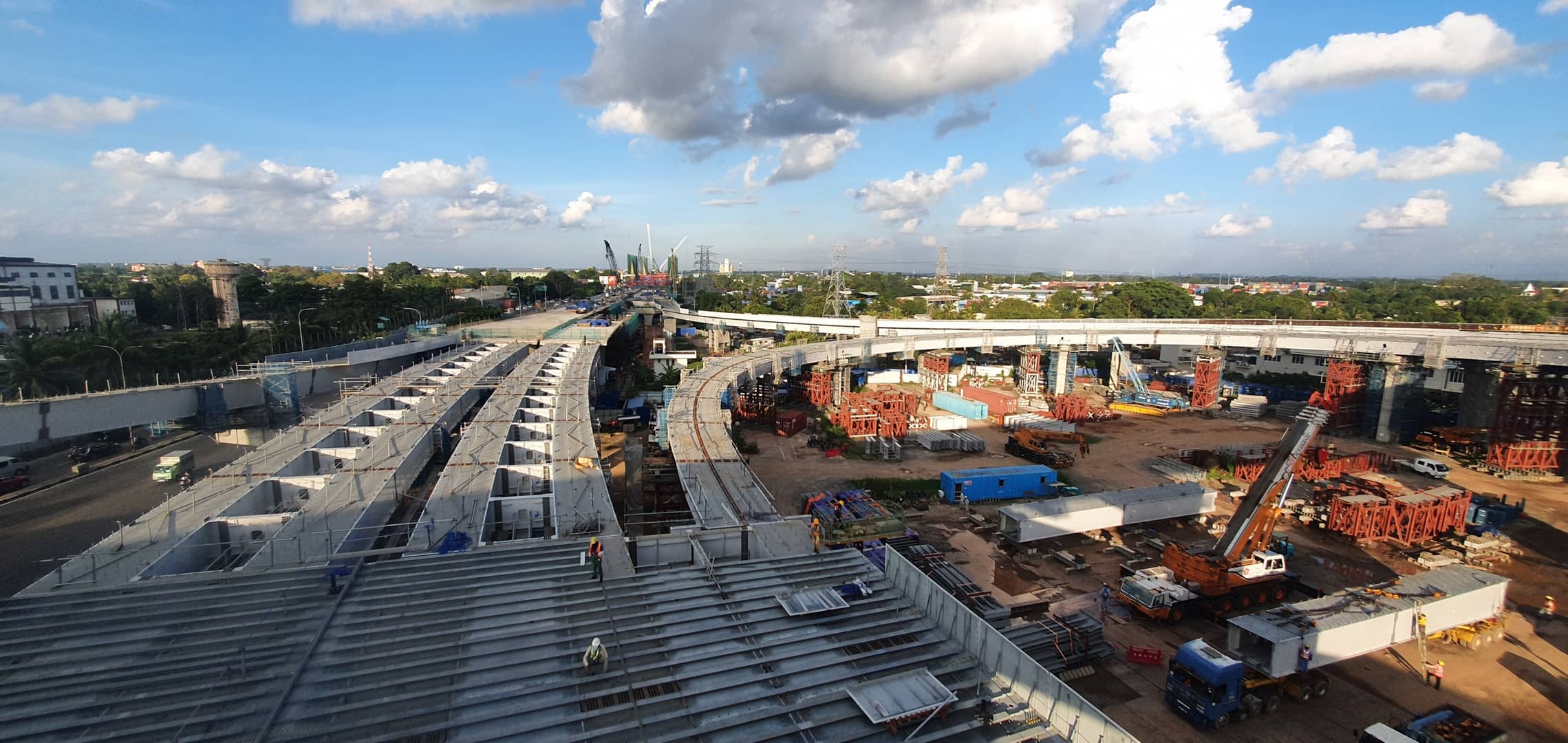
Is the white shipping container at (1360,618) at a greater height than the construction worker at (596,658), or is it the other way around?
the construction worker at (596,658)

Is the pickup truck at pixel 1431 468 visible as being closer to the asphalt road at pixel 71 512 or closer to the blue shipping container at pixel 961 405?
the blue shipping container at pixel 961 405

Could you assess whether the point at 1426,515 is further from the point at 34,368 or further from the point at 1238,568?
the point at 34,368

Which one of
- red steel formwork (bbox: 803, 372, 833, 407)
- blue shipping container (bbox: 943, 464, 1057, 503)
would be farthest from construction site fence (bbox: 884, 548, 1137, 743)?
red steel formwork (bbox: 803, 372, 833, 407)

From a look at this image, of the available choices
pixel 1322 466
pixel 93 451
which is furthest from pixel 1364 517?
pixel 93 451

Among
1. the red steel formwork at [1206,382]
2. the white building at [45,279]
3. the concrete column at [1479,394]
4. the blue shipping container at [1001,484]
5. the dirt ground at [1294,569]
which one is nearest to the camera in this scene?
the dirt ground at [1294,569]

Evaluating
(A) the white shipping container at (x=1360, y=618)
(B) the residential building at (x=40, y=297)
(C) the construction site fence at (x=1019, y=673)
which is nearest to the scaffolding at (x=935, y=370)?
(A) the white shipping container at (x=1360, y=618)

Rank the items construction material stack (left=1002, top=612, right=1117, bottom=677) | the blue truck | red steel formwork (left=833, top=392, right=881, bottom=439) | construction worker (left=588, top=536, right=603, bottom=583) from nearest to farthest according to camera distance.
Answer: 1. construction worker (left=588, top=536, right=603, bottom=583)
2. the blue truck
3. construction material stack (left=1002, top=612, right=1117, bottom=677)
4. red steel formwork (left=833, top=392, right=881, bottom=439)

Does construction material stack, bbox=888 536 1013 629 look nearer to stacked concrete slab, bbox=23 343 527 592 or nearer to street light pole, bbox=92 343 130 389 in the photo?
stacked concrete slab, bbox=23 343 527 592
